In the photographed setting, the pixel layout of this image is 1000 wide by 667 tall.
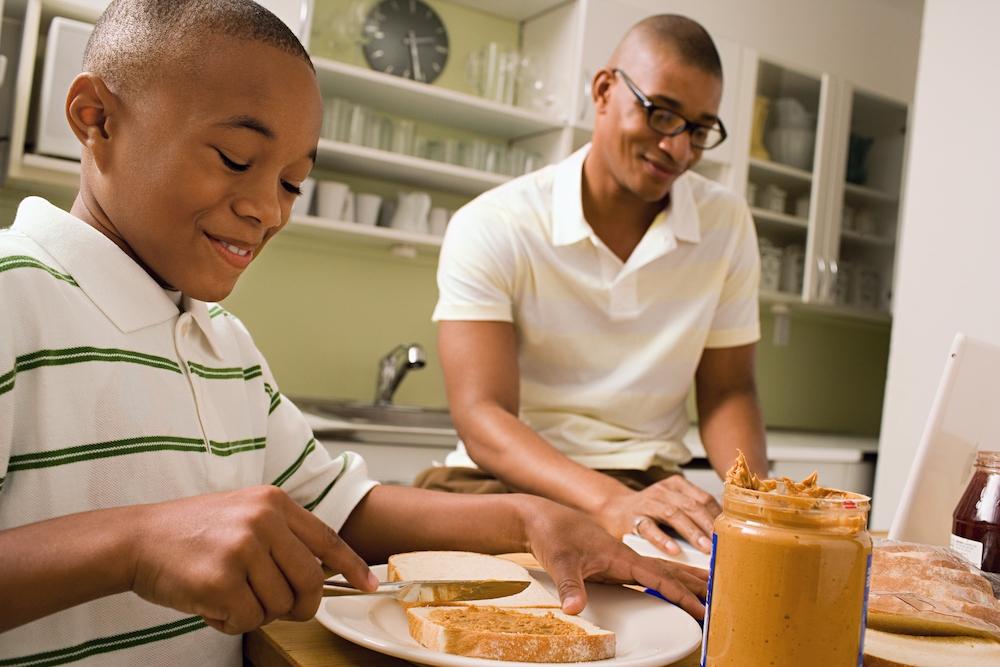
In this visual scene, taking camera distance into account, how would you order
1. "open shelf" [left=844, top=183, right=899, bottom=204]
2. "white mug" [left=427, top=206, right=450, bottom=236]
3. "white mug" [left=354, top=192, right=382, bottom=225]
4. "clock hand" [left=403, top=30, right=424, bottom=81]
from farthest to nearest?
"open shelf" [left=844, top=183, right=899, bottom=204], "clock hand" [left=403, top=30, right=424, bottom=81], "white mug" [left=427, top=206, right=450, bottom=236], "white mug" [left=354, top=192, right=382, bottom=225]

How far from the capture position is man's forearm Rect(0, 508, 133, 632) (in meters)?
0.59

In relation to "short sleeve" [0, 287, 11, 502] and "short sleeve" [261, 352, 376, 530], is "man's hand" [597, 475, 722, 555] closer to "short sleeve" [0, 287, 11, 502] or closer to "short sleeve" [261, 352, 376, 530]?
"short sleeve" [261, 352, 376, 530]

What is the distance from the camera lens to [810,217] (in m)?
3.55

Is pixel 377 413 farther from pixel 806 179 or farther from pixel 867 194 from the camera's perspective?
pixel 867 194

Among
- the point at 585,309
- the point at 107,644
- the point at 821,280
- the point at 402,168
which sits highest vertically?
the point at 402,168

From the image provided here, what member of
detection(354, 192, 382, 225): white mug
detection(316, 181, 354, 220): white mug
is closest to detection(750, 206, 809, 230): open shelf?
detection(354, 192, 382, 225): white mug

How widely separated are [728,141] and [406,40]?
122 cm

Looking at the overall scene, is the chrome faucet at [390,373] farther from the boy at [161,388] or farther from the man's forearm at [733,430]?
the boy at [161,388]

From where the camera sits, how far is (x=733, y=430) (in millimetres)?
1776

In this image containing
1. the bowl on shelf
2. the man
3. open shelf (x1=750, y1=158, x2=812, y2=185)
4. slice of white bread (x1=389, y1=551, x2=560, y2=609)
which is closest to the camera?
slice of white bread (x1=389, y1=551, x2=560, y2=609)

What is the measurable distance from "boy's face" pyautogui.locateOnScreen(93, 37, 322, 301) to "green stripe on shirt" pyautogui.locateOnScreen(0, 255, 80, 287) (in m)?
0.08

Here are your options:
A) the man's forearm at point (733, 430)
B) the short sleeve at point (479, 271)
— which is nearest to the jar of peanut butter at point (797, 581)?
the short sleeve at point (479, 271)

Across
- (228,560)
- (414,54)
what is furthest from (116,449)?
(414,54)

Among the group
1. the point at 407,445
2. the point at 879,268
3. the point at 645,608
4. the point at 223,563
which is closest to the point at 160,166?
the point at 223,563
